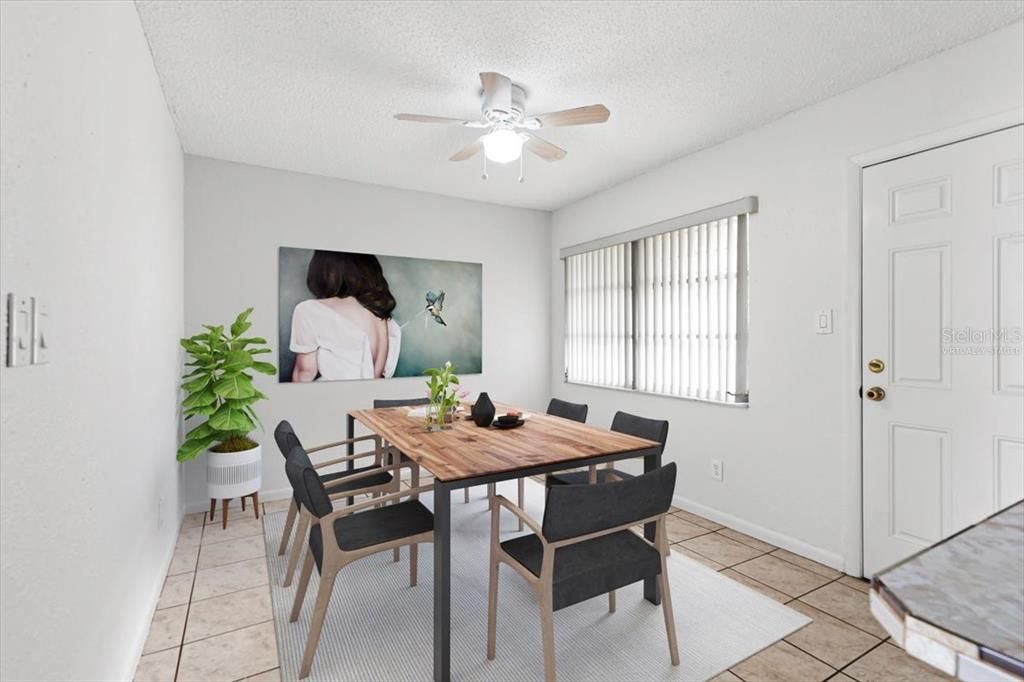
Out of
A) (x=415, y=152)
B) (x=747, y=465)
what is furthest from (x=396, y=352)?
(x=747, y=465)

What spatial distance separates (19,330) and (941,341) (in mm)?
3305

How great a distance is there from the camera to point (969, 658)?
393mm

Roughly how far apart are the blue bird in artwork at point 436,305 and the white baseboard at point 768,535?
2538 mm

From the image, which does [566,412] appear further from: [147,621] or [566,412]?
[147,621]

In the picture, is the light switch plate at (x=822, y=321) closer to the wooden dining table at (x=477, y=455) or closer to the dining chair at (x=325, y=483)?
the wooden dining table at (x=477, y=455)

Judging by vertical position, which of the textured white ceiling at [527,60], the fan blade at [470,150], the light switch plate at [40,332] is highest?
the textured white ceiling at [527,60]

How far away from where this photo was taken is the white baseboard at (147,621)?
1.81m

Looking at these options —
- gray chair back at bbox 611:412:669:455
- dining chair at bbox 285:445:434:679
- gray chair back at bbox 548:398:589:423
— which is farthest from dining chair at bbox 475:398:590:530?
dining chair at bbox 285:445:434:679

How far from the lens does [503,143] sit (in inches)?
97.1

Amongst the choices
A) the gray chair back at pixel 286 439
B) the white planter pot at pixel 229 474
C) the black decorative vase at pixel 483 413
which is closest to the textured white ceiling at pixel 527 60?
the black decorative vase at pixel 483 413

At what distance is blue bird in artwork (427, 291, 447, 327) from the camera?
4477 millimetres

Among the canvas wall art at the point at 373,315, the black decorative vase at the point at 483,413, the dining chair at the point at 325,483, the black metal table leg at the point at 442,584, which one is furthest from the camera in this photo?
the canvas wall art at the point at 373,315

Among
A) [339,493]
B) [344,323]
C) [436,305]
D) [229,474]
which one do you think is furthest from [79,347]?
[436,305]

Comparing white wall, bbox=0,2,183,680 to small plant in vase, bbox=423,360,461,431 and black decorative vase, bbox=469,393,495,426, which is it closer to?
small plant in vase, bbox=423,360,461,431
